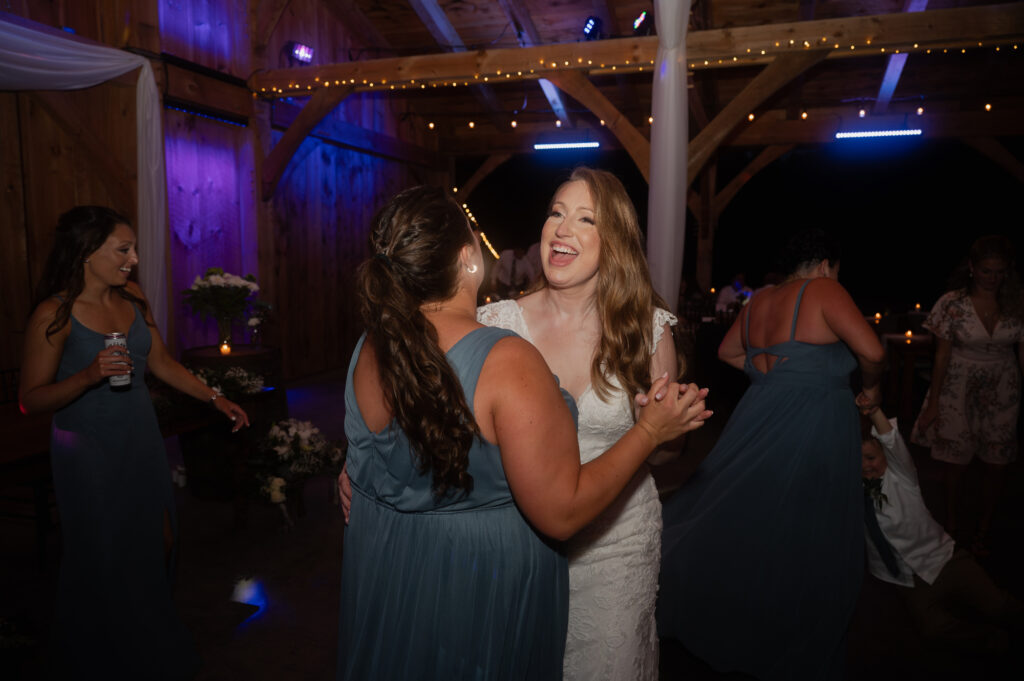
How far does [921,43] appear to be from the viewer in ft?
17.1

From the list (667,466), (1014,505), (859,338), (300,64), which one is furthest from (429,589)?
(300,64)

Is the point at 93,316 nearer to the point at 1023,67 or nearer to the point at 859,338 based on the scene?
the point at 859,338

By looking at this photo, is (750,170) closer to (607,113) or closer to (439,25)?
(607,113)

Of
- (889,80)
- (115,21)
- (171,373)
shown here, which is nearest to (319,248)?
(115,21)

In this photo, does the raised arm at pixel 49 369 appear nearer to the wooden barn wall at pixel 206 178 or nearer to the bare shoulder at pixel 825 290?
the wooden barn wall at pixel 206 178

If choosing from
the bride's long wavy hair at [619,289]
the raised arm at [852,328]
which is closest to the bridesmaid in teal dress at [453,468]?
the bride's long wavy hair at [619,289]

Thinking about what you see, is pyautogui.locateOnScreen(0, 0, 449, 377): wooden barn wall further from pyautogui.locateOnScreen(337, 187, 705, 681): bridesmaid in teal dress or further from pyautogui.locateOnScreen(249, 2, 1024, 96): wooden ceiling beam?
pyautogui.locateOnScreen(337, 187, 705, 681): bridesmaid in teal dress

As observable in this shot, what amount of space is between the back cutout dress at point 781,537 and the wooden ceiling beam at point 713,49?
3.94m

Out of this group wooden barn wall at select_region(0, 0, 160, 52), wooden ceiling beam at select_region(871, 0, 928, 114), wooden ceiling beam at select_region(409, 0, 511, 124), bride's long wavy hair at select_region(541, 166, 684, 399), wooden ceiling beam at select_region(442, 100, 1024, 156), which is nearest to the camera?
bride's long wavy hair at select_region(541, 166, 684, 399)

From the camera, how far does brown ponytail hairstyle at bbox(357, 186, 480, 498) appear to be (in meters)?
1.10

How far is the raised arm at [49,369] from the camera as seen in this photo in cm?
208

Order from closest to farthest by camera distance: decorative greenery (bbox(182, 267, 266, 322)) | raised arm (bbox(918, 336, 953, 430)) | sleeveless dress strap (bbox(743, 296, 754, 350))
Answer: sleeveless dress strap (bbox(743, 296, 754, 350)) < raised arm (bbox(918, 336, 953, 430)) < decorative greenery (bbox(182, 267, 266, 322))

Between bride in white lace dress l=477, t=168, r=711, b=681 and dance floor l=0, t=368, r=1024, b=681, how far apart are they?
3.63 ft

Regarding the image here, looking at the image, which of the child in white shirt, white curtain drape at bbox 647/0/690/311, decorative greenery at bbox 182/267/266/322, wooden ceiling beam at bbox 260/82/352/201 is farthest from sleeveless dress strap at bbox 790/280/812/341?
wooden ceiling beam at bbox 260/82/352/201
